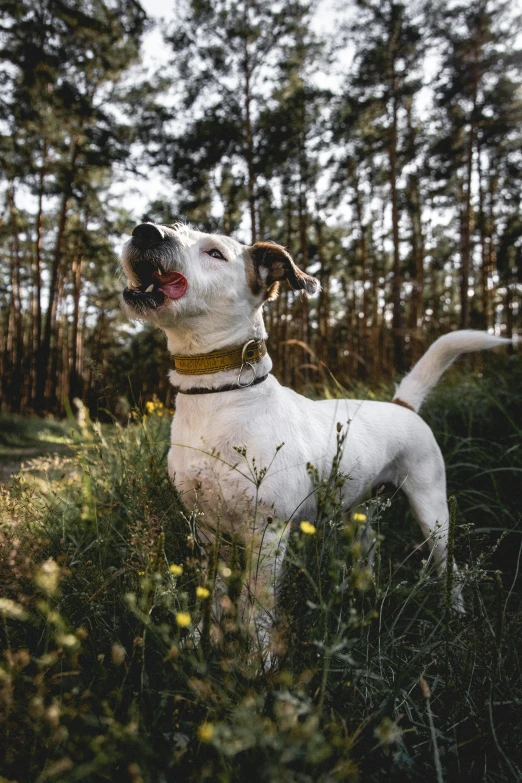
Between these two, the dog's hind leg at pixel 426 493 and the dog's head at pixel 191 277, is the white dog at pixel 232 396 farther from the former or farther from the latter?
the dog's hind leg at pixel 426 493

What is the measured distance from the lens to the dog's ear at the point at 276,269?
258 centimetres

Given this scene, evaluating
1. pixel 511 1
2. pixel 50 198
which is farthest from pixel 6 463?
pixel 511 1

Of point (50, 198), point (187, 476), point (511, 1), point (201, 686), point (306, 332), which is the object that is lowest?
point (201, 686)

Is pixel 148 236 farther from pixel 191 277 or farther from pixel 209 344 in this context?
pixel 209 344

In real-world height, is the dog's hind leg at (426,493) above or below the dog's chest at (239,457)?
below

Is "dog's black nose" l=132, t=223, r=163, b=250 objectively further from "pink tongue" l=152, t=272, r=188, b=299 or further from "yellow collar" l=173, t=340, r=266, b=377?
"yellow collar" l=173, t=340, r=266, b=377

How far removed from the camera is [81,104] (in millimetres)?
11773

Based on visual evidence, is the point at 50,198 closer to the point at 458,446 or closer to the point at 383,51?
the point at 383,51

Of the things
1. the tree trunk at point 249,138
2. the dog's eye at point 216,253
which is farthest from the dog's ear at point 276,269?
the tree trunk at point 249,138

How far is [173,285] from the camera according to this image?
2326 mm

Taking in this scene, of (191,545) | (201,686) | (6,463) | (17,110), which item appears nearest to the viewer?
(201,686)

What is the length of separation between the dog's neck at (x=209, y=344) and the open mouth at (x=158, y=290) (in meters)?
0.16

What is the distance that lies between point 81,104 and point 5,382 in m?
15.1

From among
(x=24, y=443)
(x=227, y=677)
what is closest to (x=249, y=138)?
(x=24, y=443)
